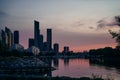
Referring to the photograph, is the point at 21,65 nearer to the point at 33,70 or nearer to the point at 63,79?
the point at 33,70

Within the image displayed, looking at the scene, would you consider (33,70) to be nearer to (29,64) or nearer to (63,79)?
(29,64)

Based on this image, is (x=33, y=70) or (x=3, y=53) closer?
(x=33, y=70)

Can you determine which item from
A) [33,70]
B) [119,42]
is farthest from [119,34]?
[33,70]

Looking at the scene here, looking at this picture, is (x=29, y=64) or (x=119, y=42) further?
(x=29, y=64)

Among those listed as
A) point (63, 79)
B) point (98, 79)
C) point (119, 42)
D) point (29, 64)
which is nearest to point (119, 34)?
point (119, 42)

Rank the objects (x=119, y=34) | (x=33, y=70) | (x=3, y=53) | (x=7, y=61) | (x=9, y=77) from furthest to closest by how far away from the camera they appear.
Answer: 1. (x=3, y=53)
2. (x=7, y=61)
3. (x=33, y=70)
4. (x=9, y=77)
5. (x=119, y=34)

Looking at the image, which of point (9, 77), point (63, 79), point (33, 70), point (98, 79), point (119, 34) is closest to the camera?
point (119, 34)

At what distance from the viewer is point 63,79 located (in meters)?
31.8

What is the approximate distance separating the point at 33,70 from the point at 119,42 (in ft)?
387

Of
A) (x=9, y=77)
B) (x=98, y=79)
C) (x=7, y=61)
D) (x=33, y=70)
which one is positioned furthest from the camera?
(x=7, y=61)

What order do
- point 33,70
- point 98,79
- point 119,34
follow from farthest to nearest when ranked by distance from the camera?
point 33,70
point 98,79
point 119,34

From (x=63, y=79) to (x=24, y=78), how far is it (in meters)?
5.92

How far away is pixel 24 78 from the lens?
35.1 m

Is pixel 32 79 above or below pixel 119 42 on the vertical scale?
below
